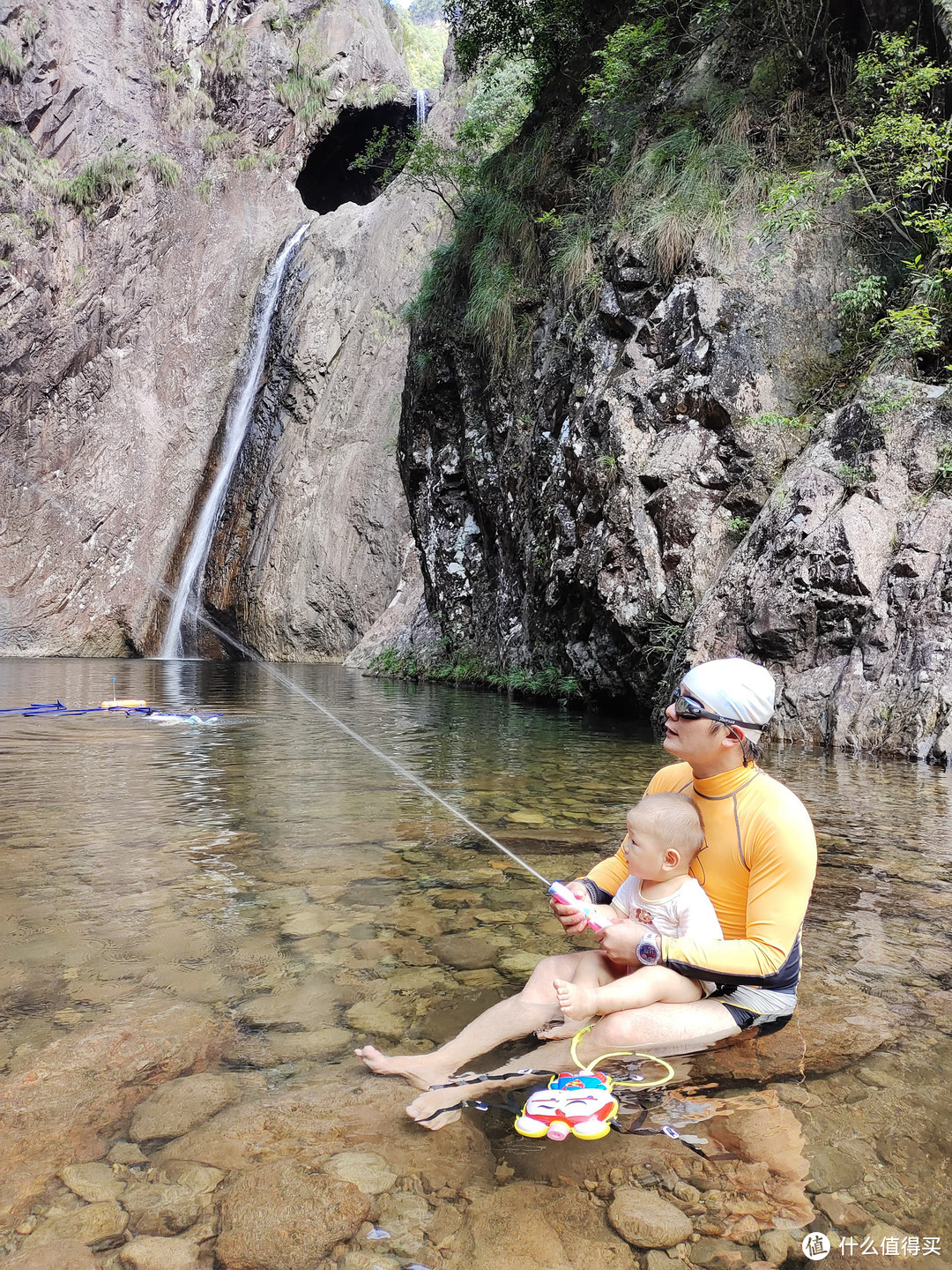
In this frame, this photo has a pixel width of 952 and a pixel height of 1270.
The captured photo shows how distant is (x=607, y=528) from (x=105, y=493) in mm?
21210

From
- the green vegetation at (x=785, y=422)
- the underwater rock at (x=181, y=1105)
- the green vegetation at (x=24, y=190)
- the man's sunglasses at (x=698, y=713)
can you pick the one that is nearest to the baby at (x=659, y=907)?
the man's sunglasses at (x=698, y=713)

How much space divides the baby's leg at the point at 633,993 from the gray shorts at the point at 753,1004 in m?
0.09

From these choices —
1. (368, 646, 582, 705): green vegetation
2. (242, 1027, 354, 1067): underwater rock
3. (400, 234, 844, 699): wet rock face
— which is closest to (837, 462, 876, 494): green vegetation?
(400, 234, 844, 699): wet rock face

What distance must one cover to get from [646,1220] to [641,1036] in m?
0.52

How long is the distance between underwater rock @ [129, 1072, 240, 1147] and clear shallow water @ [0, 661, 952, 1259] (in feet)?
0.42

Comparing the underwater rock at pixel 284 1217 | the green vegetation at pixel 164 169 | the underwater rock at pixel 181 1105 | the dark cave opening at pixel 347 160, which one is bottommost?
the underwater rock at pixel 284 1217

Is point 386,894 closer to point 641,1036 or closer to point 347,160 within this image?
point 641,1036

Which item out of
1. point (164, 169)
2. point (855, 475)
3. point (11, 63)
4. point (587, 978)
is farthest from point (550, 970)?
point (11, 63)

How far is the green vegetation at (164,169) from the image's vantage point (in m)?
28.2

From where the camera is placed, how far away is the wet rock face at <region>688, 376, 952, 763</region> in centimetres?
658

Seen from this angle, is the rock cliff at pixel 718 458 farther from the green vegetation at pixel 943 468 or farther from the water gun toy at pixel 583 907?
the water gun toy at pixel 583 907

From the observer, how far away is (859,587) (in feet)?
22.9

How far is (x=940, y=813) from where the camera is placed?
4.75 m

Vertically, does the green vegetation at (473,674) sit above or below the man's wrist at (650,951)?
above
